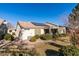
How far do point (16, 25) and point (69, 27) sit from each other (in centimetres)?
63

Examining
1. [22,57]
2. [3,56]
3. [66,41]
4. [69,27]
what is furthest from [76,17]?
[3,56]

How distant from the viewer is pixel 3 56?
2.47 metres

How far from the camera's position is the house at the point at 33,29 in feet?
8.25

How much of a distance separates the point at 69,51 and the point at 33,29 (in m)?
0.50

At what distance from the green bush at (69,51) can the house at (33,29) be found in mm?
210

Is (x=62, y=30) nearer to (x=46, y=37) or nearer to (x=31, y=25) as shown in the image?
A: (x=46, y=37)

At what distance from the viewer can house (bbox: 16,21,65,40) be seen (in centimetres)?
252

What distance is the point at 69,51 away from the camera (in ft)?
8.04

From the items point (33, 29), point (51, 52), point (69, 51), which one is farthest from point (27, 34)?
point (69, 51)

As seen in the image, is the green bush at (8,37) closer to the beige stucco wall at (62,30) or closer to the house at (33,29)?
the house at (33,29)

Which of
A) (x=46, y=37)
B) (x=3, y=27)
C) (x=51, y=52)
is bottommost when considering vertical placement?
(x=51, y=52)

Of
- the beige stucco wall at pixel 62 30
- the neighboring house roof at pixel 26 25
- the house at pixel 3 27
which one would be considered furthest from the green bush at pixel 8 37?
the beige stucco wall at pixel 62 30

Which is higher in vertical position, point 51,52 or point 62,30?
point 62,30

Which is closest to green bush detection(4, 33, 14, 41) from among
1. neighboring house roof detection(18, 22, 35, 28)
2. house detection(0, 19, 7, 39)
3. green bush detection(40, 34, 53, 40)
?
house detection(0, 19, 7, 39)
